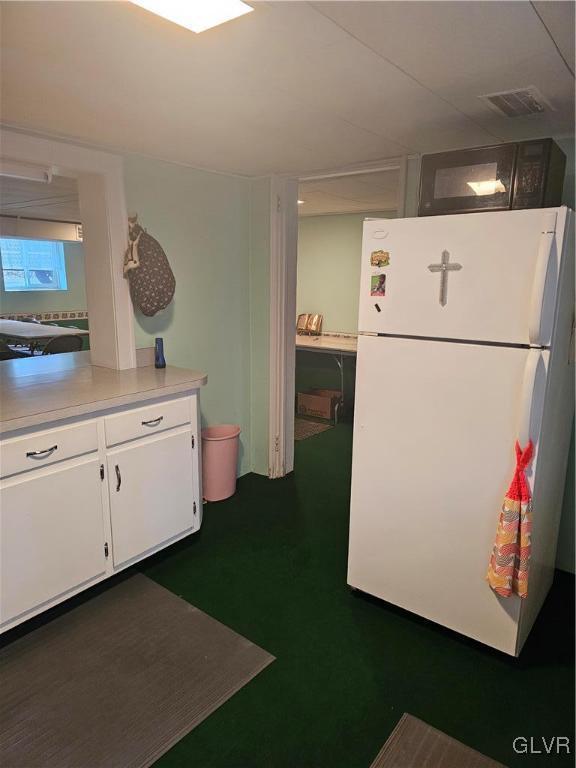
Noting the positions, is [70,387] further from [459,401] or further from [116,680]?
[459,401]

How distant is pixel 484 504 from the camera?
6.17 feet

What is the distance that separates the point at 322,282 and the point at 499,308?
3.95 metres

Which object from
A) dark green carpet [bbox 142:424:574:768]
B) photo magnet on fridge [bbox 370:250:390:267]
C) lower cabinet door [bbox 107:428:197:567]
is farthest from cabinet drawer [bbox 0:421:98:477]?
photo magnet on fridge [bbox 370:250:390:267]

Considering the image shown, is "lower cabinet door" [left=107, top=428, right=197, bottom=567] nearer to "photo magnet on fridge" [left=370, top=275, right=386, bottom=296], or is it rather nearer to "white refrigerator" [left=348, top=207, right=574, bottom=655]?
"white refrigerator" [left=348, top=207, right=574, bottom=655]

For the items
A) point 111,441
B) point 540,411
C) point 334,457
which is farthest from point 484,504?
point 334,457

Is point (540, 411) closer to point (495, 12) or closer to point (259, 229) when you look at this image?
point (495, 12)

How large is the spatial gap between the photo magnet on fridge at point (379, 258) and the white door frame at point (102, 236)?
1378mm

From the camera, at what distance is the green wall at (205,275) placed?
9.19 feet

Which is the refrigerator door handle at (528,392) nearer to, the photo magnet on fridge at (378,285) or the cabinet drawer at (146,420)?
the photo magnet on fridge at (378,285)

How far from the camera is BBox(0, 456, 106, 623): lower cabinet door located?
6.20 feet

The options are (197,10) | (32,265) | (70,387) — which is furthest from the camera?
(32,265)

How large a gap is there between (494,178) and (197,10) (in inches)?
48.3

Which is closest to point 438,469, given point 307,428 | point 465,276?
point 465,276

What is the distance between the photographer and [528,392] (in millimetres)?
1671
